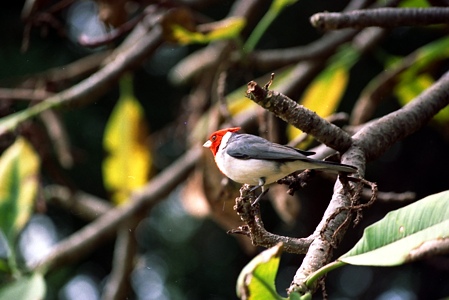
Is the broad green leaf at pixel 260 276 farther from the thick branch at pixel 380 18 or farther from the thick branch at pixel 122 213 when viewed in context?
the thick branch at pixel 122 213

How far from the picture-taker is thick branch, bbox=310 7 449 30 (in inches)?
60.1

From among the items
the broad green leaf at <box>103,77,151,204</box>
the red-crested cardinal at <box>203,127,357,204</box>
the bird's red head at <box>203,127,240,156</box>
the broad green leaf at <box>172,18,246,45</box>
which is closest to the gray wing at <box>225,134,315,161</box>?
the red-crested cardinal at <box>203,127,357,204</box>

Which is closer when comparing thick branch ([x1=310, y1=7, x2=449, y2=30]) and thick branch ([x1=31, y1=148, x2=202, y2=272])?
thick branch ([x1=310, y1=7, x2=449, y2=30])

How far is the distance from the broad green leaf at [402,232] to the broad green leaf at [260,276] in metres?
0.11

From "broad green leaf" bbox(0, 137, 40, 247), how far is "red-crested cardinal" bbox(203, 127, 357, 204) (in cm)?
94

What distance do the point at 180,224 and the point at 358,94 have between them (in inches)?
44.2

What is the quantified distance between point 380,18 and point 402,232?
0.63 meters

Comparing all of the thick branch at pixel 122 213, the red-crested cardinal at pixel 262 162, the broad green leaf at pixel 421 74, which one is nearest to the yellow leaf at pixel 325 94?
the broad green leaf at pixel 421 74

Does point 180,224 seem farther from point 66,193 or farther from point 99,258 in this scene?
point 66,193

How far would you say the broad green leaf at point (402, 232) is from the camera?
1.04 metres

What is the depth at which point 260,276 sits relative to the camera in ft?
3.34

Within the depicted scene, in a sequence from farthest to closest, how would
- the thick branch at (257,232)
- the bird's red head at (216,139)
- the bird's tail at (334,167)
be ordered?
the bird's red head at (216,139) < the bird's tail at (334,167) < the thick branch at (257,232)

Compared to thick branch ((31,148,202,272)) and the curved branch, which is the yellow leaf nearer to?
thick branch ((31,148,202,272))

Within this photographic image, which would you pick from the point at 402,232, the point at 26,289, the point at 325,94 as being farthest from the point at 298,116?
the point at 325,94
